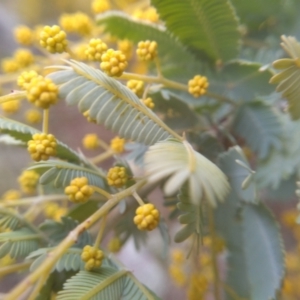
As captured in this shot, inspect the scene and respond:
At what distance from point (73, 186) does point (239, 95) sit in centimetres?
35

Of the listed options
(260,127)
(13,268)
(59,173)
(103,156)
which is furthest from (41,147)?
(260,127)

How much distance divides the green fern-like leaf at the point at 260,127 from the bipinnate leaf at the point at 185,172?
0.29m

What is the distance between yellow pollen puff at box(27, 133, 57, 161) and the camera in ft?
1.37

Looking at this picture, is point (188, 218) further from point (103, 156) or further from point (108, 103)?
point (103, 156)

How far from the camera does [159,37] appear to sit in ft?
1.97

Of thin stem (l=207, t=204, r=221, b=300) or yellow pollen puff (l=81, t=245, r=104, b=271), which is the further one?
thin stem (l=207, t=204, r=221, b=300)

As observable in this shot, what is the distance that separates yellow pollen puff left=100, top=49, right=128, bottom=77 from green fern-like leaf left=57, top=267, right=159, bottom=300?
0.72 ft

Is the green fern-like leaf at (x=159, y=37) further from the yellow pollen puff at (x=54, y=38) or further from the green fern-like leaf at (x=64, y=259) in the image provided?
the green fern-like leaf at (x=64, y=259)

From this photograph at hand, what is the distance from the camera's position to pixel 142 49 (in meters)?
0.49

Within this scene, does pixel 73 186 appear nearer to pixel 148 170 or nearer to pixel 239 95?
pixel 148 170

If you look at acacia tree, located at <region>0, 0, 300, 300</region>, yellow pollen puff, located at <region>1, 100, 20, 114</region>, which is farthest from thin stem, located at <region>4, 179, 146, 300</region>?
yellow pollen puff, located at <region>1, 100, 20, 114</region>

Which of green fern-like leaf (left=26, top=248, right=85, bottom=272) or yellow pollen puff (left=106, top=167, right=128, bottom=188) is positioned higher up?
yellow pollen puff (left=106, top=167, right=128, bottom=188)

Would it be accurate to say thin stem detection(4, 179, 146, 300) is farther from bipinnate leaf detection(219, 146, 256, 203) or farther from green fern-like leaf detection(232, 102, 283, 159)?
green fern-like leaf detection(232, 102, 283, 159)

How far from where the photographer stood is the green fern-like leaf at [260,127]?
629 mm
